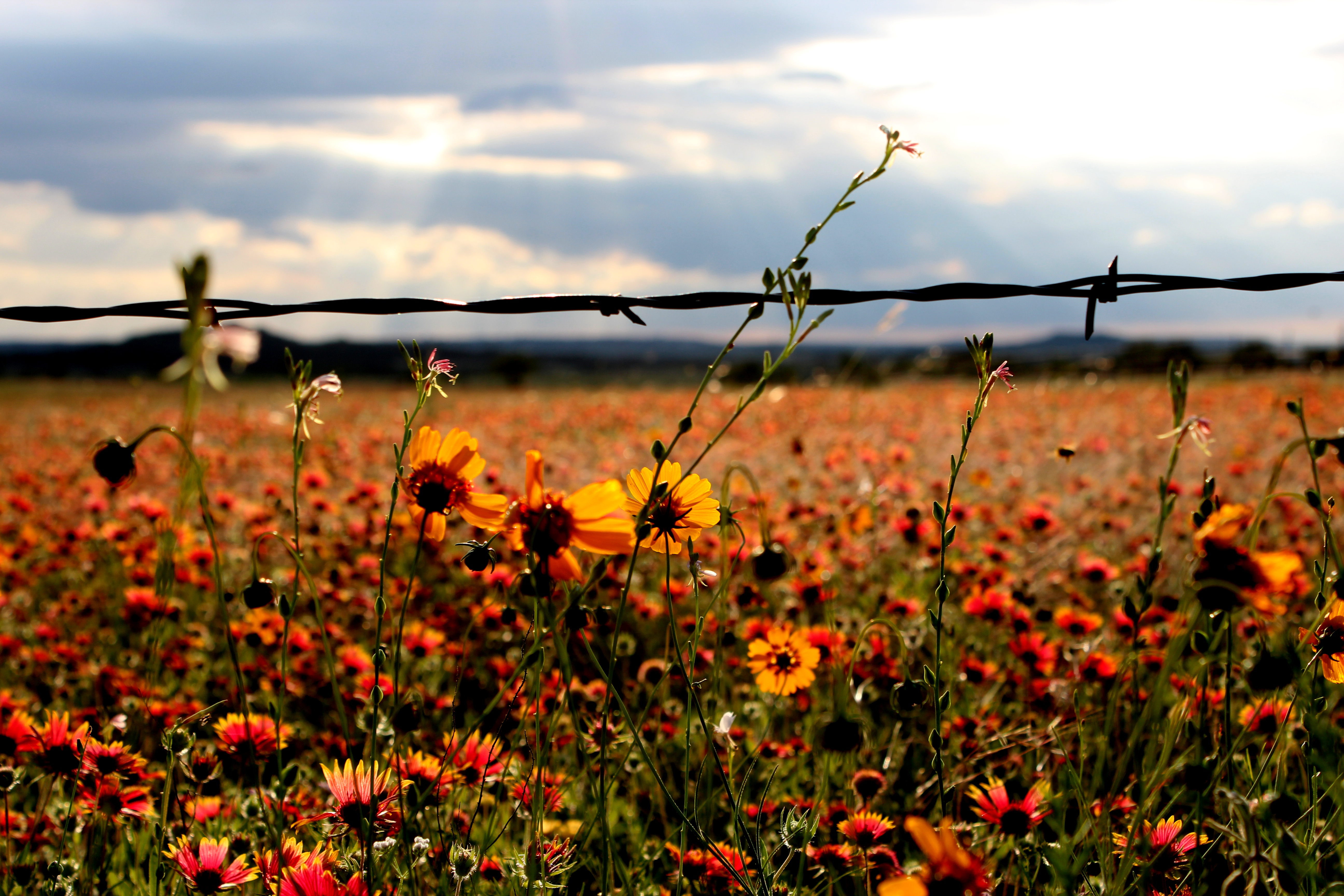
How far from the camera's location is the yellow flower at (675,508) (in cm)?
106

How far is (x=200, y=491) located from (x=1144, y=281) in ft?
4.75

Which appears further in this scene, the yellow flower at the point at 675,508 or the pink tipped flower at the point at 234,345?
the yellow flower at the point at 675,508

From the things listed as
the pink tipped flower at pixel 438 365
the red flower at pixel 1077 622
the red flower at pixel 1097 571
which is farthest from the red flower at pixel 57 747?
the red flower at pixel 1097 571

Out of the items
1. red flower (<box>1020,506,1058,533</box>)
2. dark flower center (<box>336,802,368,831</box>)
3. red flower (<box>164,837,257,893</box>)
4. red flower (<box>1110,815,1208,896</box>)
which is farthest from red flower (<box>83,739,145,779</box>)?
red flower (<box>1020,506,1058,533</box>)

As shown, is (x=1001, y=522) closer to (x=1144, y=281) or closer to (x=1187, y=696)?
(x=1144, y=281)

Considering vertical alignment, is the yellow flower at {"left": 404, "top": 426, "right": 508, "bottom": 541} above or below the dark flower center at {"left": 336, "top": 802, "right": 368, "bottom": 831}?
above

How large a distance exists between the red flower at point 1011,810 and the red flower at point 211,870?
38.3 inches

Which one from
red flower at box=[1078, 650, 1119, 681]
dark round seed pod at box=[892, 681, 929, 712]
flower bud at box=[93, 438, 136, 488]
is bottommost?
red flower at box=[1078, 650, 1119, 681]

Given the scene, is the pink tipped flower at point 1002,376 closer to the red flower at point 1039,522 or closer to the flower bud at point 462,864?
the flower bud at point 462,864

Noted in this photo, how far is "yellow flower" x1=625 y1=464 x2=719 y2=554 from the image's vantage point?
1.06 m

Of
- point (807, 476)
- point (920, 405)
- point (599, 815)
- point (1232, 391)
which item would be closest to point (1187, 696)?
point (599, 815)

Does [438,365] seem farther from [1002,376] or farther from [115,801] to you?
[115,801]

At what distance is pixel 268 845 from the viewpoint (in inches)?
54.8

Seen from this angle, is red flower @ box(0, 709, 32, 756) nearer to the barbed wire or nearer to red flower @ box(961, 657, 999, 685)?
the barbed wire
